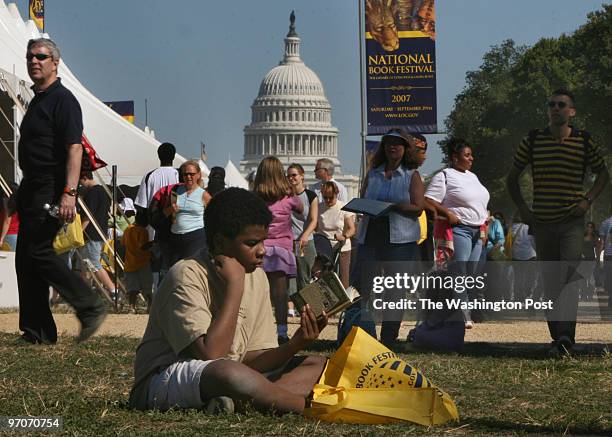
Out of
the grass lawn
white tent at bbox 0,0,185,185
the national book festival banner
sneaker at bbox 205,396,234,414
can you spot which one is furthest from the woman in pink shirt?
white tent at bbox 0,0,185,185

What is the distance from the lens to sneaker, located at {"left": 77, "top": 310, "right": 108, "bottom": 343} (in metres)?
8.38

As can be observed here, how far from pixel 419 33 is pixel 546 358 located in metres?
14.2

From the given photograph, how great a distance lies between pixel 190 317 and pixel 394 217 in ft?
14.6

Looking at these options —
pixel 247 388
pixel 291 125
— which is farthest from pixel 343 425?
pixel 291 125

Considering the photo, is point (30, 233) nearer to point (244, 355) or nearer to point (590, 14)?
point (244, 355)

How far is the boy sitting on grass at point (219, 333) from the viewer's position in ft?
17.7

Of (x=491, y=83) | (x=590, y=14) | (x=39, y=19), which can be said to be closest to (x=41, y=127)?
(x=590, y=14)

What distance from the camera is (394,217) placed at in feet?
32.0

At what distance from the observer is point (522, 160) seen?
377 inches

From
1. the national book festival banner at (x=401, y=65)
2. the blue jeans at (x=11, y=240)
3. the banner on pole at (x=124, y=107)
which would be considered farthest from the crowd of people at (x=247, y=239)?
the banner on pole at (x=124, y=107)

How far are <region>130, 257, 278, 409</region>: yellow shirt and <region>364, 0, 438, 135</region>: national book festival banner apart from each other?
17.2 m

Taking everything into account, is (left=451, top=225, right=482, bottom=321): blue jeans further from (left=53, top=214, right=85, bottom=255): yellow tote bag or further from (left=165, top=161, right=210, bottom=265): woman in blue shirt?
(left=53, top=214, right=85, bottom=255): yellow tote bag

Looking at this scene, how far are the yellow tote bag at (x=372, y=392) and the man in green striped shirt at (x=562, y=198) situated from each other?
3700 mm

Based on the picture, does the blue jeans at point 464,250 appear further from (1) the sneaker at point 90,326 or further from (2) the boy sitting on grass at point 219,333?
(2) the boy sitting on grass at point 219,333
